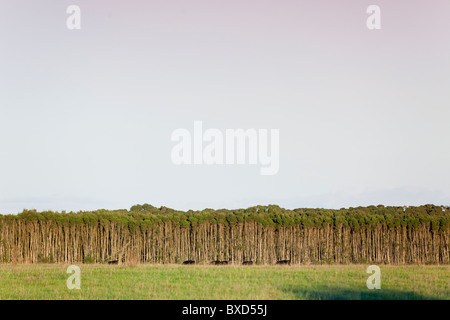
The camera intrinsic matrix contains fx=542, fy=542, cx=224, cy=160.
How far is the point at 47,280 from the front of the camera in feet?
81.6

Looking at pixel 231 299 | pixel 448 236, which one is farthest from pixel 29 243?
pixel 448 236

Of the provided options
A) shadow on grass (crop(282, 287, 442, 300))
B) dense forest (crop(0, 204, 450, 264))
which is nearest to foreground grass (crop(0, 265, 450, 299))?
shadow on grass (crop(282, 287, 442, 300))

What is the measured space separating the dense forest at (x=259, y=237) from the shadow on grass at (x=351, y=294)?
1653 centimetres

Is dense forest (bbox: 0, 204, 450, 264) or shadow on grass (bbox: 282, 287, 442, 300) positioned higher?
dense forest (bbox: 0, 204, 450, 264)

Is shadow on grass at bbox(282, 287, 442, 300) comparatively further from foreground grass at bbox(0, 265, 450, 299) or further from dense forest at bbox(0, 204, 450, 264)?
dense forest at bbox(0, 204, 450, 264)

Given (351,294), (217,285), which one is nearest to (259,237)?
(217,285)

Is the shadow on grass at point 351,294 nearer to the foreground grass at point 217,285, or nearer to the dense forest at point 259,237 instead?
the foreground grass at point 217,285

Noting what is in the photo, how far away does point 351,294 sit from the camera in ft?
69.7

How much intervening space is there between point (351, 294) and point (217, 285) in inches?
215

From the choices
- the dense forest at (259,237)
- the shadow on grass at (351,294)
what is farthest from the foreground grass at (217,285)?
the dense forest at (259,237)

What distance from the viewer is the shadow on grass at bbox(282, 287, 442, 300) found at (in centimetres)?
2017

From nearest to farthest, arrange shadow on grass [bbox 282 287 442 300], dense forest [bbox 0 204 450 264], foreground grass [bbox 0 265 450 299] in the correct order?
shadow on grass [bbox 282 287 442 300]
foreground grass [bbox 0 265 450 299]
dense forest [bbox 0 204 450 264]

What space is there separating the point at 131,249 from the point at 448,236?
23.1 metres
